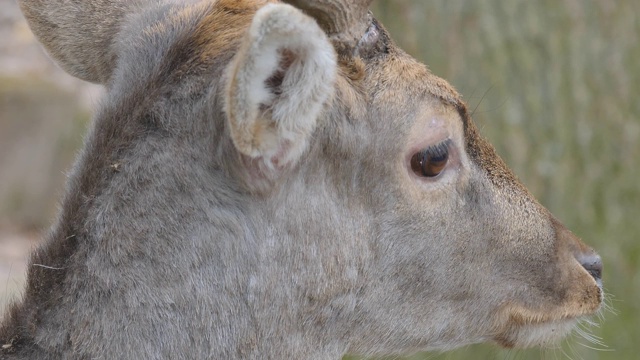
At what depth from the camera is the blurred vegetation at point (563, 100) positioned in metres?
7.18

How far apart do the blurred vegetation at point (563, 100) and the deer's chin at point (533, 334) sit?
230 centimetres

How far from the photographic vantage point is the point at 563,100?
7492mm

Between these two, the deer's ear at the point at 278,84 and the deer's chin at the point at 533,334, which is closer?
the deer's ear at the point at 278,84

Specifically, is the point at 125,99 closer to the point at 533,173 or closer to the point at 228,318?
the point at 228,318

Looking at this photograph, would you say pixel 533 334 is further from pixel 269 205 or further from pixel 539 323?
pixel 269 205

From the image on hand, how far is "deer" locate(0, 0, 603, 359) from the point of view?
3.76 meters

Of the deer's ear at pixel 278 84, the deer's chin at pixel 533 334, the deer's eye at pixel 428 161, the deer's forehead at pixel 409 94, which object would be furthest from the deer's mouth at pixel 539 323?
the deer's ear at pixel 278 84

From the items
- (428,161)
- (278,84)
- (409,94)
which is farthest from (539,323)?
(278,84)

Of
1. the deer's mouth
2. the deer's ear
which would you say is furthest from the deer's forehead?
the deer's mouth

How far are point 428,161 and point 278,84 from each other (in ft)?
2.77

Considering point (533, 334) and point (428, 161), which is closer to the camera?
point (428, 161)

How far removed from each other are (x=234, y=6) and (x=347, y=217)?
94 centimetres

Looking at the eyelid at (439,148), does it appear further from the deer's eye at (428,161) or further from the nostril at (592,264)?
the nostril at (592,264)

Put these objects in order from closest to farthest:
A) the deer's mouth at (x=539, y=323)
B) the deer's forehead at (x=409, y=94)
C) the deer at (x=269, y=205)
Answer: the deer at (x=269, y=205)
the deer's forehead at (x=409, y=94)
the deer's mouth at (x=539, y=323)
